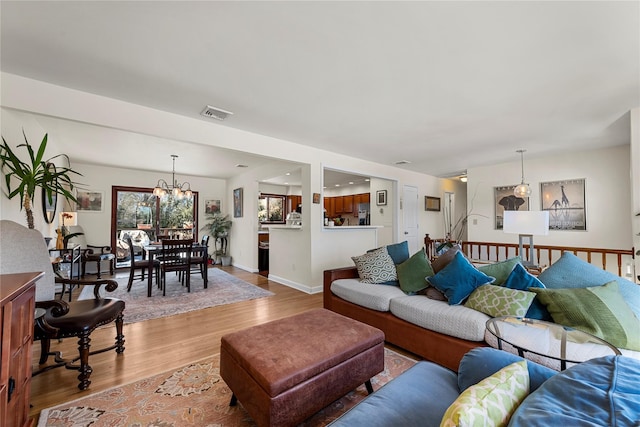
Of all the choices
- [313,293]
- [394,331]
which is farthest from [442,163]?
[394,331]

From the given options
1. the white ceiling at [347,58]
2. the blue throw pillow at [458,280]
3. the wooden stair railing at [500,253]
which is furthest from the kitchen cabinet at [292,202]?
the blue throw pillow at [458,280]

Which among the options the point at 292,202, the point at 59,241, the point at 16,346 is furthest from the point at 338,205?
the point at 16,346

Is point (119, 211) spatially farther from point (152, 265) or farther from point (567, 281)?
point (567, 281)

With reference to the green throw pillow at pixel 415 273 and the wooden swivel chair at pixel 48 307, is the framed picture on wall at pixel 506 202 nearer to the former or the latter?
the green throw pillow at pixel 415 273

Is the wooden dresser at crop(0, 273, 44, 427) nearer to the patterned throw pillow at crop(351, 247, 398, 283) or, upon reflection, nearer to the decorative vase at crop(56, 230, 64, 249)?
the patterned throw pillow at crop(351, 247, 398, 283)

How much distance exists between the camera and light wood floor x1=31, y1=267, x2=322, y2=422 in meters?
1.89

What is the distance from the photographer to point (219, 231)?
7207 mm

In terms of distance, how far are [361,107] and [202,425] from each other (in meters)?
3.08

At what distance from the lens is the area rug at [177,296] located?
3.38 meters

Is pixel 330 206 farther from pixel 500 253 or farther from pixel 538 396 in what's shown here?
pixel 538 396

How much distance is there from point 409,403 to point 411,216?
5889 mm

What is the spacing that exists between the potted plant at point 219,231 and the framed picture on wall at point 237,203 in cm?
41

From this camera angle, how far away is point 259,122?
11.1ft

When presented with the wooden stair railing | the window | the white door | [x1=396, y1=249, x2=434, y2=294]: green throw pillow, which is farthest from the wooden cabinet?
[x1=396, y1=249, x2=434, y2=294]: green throw pillow
